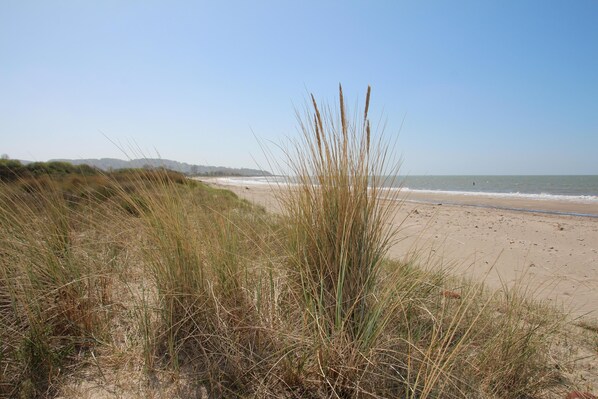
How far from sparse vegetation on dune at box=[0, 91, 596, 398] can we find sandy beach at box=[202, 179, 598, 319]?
46 cm

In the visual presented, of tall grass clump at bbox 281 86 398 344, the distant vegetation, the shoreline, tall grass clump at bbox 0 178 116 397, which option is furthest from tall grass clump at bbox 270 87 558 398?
the shoreline

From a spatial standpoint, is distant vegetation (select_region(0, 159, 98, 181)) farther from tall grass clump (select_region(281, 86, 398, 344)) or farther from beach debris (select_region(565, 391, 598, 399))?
beach debris (select_region(565, 391, 598, 399))

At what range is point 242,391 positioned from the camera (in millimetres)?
1327

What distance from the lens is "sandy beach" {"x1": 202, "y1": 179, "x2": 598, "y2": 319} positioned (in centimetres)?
331

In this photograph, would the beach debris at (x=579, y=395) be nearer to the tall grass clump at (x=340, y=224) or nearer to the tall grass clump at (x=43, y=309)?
the tall grass clump at (x=340, y=224)

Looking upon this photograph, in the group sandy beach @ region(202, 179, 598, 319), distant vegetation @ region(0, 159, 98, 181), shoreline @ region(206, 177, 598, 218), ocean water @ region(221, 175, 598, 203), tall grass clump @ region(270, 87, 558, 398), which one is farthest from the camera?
ocean water @ region(221, 175, 598, 203)

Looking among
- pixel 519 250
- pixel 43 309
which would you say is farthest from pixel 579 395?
pixel 519 250

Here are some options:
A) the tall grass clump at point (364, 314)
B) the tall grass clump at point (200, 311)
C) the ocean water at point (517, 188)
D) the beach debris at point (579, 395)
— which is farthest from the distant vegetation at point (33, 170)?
the beach debris at point (579, 395)

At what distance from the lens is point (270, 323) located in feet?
4.89

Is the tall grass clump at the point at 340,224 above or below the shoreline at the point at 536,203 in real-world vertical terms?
above

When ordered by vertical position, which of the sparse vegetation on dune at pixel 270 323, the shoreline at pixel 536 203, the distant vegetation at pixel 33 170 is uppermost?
the distant vegetation at pixel 33 170

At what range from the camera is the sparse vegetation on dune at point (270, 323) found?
1.31 meters

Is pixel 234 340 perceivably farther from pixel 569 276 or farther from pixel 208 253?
pixel 569 276

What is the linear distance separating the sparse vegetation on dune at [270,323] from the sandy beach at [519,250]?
1.51 feet
